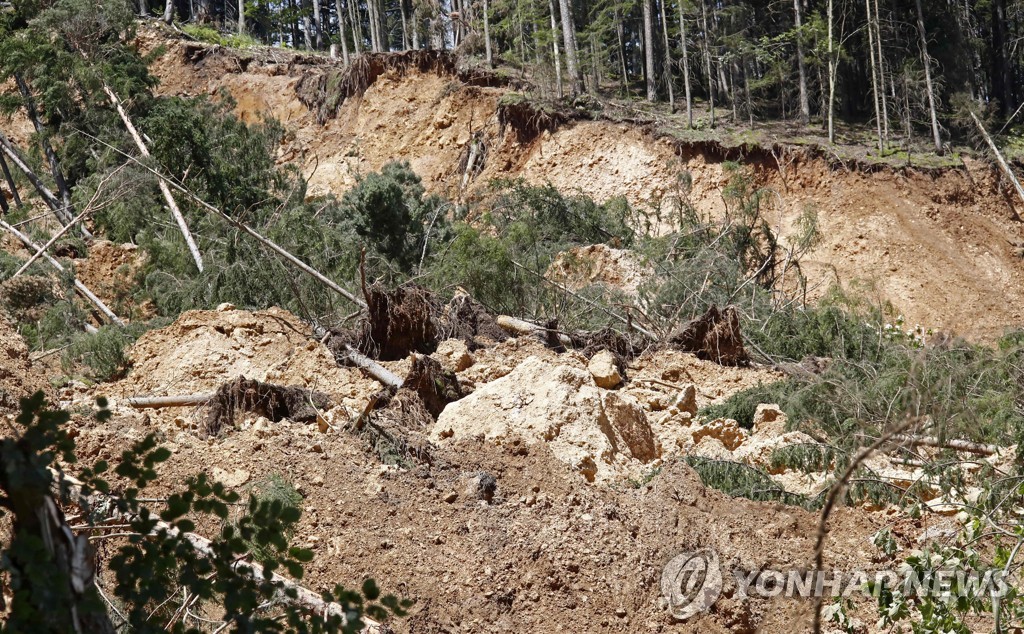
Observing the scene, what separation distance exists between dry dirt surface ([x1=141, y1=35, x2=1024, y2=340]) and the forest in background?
1.50 m

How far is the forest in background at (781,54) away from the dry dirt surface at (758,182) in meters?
1.50

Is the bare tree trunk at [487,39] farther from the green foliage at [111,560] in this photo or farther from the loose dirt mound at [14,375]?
the green foliage at [111,560]

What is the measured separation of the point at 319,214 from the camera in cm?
1758

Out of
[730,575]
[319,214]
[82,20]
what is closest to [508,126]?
[319,214]

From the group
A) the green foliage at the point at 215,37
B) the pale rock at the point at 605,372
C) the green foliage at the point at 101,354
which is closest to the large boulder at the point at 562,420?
the pale rock at the point at 605,372

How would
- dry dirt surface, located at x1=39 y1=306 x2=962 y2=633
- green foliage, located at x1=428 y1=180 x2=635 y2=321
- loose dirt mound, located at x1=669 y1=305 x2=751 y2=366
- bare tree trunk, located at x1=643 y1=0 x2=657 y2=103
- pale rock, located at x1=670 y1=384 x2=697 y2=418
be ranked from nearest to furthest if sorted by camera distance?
dry dirt surface, located at x1=39 y1=306 x2=962 y2=633, pale rock, located at x1=670 y1=384 x2=697 y2=418, loose dirt mound, located at x1=669 y1=305 x2=751 y2=366, green foliage, located at x1=428 y1=180 x2=635 y2=321, bare tree trunk, located at x1=643 y1=0 x2=657 y2=103

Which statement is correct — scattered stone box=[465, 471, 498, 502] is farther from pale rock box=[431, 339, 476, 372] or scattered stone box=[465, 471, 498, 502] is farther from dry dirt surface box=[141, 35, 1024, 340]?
dry dirt surface box=[141, 35, 1024, 340]

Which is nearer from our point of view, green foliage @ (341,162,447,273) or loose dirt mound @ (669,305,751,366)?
loose dirt mound @ (669,305,751,366)

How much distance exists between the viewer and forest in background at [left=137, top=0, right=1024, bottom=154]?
23.8 meters

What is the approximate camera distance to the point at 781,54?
2678 centimetres

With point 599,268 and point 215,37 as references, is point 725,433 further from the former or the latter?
point 215,37

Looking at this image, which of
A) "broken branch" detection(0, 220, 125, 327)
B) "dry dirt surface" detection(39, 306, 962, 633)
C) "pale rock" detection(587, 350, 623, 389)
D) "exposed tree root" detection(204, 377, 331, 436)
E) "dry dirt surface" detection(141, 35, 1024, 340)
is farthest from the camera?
"dry dirt surface" detection(141, 35, 1024, 340)

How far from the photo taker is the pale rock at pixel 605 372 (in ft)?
29.5

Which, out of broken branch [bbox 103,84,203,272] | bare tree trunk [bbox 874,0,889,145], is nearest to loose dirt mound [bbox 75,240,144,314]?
broken branch [bbox 103,84,203,272]
